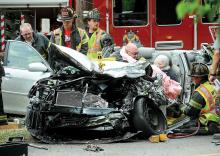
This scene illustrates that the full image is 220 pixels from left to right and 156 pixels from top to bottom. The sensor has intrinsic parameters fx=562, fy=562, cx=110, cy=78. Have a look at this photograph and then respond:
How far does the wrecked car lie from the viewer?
7469mm

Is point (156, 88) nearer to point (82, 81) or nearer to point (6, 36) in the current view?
point (82, 81)

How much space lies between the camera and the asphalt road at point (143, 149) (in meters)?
6.88

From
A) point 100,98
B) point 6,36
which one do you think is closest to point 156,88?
point 100,98

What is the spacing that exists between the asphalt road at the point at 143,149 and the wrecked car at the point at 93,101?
0.81 ft

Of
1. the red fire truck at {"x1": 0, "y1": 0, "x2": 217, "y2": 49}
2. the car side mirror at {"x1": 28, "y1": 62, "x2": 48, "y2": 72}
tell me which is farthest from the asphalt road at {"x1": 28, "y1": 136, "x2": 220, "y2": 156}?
the red fire truck at {"x1": 0, "y1": 0, "x2": 217, "y2": 49}

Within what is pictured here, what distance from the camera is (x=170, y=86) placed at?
8.86 meters

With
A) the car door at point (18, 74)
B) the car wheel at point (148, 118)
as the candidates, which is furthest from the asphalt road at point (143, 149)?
the car door at point (18, 74)

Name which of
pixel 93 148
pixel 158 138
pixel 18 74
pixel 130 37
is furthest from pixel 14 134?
pixel 130 37

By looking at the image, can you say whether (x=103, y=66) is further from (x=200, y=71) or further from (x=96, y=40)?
(x=96, y=40)

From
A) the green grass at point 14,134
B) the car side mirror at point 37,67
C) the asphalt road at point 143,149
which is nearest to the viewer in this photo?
the asphalt road at point 143,149

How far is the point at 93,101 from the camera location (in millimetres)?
7594

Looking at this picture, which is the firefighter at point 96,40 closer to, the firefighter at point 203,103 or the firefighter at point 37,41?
the firefighter at point 37,41

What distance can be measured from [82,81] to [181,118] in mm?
1961

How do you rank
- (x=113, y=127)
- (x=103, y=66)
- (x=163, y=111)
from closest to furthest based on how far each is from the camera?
1. (x=113, y=127)
2. (x=103, y=66)
3. (x=163, y=111)
